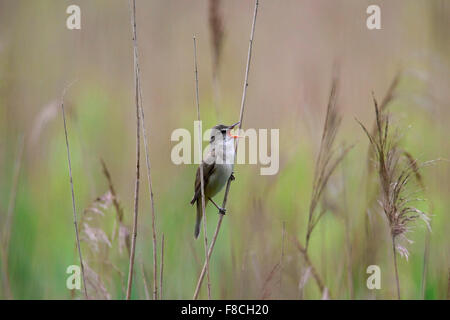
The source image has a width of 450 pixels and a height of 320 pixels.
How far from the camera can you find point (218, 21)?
3.15m

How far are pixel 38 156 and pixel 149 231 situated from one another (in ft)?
3.86

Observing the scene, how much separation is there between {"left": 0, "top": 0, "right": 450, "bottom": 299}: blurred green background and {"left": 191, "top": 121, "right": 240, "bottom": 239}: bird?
0.17 m

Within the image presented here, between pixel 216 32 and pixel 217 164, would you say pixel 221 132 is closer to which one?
pixel 217 164

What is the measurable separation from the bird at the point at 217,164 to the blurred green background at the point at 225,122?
17 cm

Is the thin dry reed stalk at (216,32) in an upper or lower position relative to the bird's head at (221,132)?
upper

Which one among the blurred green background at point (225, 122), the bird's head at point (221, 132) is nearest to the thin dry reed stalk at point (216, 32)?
the blurred green background at point (225, 122)

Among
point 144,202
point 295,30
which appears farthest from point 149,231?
point 295,30

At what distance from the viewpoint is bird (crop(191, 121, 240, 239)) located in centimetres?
365

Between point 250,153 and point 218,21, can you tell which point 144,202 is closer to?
point 250,153

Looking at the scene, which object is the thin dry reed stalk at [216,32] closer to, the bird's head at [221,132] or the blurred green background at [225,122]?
the blurred green background at [225,122]

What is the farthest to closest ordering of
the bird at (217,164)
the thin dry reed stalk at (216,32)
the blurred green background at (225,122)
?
the bird at (217,164), the blurred green background at (225,122), the thin dry reed stalk at (216,32)

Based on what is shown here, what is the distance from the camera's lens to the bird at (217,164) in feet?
12.0

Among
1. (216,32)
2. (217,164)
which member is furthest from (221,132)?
(216,32)
